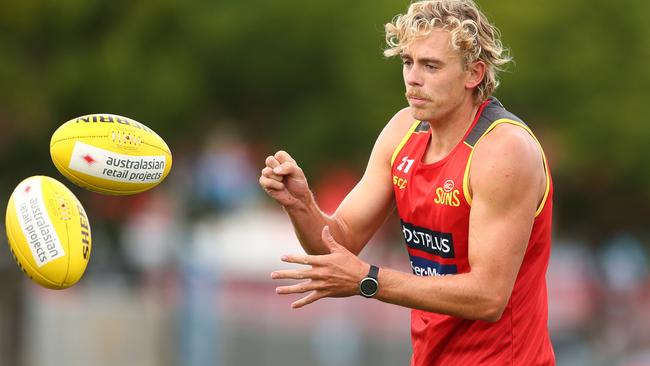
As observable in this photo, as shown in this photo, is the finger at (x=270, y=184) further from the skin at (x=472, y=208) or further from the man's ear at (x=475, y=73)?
the man's ear at (x=475, y=73)

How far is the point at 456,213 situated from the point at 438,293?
0.45 metres

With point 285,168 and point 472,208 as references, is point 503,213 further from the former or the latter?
point 285,168

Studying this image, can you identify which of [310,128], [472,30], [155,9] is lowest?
[472,30]

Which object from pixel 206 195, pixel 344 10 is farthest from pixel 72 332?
pixel 344 10

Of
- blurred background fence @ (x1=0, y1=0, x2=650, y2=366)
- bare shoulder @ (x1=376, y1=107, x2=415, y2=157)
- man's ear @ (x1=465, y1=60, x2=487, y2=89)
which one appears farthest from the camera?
blurred background fence @ (x1=0, y1=0, x2=650, y2=366)

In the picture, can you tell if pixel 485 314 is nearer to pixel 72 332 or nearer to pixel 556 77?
pixel 556 77

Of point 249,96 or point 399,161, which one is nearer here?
point 399,161

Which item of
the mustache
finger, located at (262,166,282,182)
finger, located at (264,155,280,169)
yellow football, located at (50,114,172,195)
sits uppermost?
the mustache

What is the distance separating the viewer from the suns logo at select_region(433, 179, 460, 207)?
6.70m

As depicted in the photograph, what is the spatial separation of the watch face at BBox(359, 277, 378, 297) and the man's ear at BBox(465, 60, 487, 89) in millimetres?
1144

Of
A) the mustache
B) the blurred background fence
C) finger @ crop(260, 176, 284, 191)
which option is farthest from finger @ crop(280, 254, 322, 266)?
the blurred background fence

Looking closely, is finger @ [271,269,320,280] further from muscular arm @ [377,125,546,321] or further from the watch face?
muscular arm @ [377,125,546,321]

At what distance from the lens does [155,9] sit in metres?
14.9

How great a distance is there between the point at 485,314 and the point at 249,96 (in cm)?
1006
